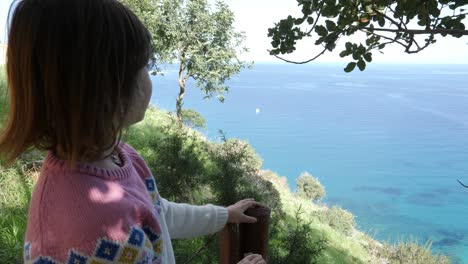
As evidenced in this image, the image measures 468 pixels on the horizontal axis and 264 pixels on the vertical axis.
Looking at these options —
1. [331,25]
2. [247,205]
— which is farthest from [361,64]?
[247,205]

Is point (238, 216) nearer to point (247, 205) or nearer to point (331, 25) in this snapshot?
point (247, 205)

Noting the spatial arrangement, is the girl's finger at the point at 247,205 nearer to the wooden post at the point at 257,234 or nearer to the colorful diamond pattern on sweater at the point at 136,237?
the wooden post at the point at 257,234

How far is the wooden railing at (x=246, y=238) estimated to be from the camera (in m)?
1.03

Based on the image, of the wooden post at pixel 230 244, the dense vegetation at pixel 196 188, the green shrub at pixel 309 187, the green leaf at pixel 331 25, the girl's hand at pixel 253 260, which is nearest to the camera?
the girl's hand at pixel 253 260

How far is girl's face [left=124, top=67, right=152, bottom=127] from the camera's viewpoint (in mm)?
753

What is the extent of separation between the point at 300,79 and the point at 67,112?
209 feet

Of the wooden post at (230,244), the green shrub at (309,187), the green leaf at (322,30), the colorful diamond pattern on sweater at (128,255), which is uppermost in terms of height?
the green leaf at (322,30)

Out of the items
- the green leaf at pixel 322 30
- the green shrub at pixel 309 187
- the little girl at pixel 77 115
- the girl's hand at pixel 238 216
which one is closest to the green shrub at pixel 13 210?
the girl's hand at pixel 238 216

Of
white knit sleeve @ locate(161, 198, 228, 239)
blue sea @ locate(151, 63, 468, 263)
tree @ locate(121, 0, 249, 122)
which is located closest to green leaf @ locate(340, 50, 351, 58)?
white knit sleeve @ locate(161, 198, 228, 239)

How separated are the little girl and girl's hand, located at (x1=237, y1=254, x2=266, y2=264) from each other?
29cm

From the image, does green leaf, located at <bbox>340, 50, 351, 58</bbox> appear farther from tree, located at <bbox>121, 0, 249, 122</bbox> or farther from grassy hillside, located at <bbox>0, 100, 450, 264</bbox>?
tree, located at <bbox>121, 0, 249, 122</bbox>

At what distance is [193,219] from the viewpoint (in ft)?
3.52

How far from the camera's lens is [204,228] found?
108 centimetres

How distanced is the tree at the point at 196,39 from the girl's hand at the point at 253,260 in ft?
33.9
